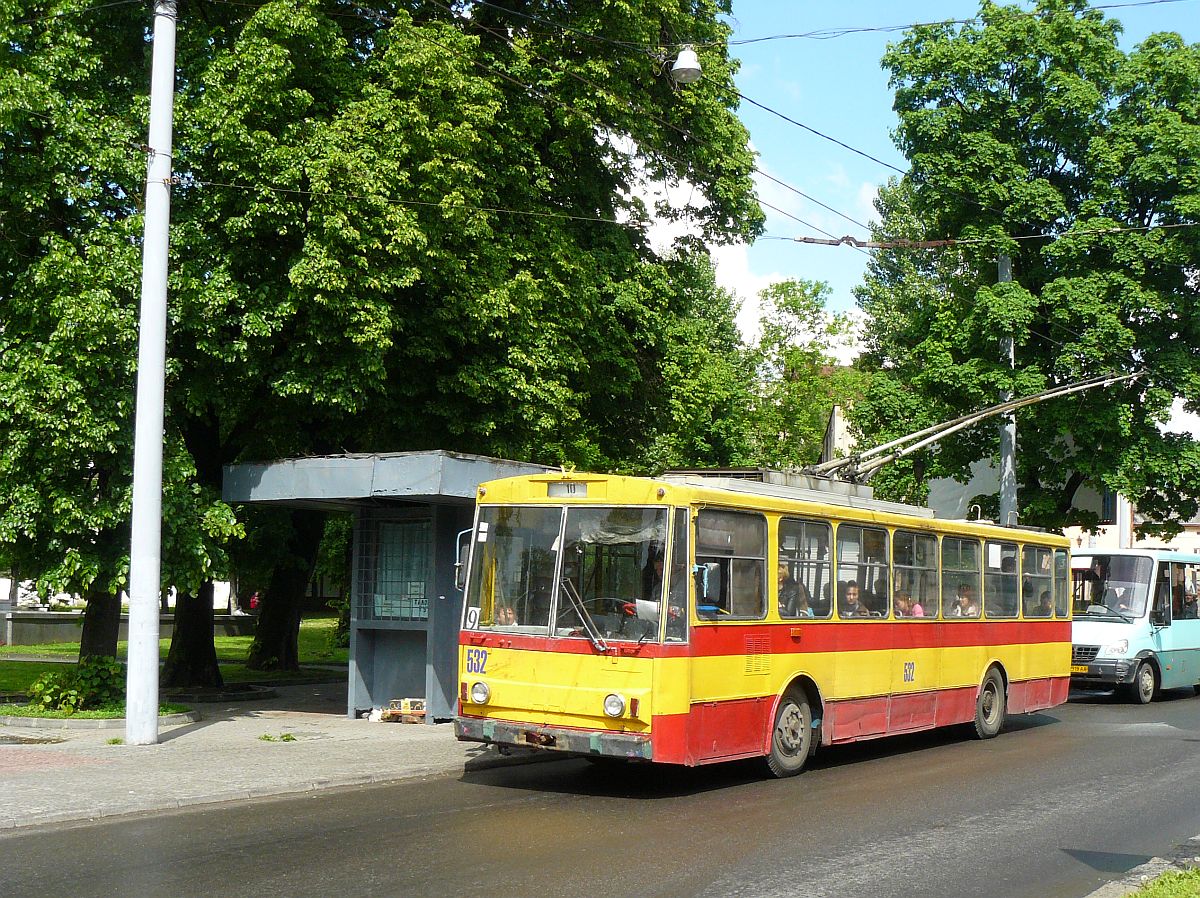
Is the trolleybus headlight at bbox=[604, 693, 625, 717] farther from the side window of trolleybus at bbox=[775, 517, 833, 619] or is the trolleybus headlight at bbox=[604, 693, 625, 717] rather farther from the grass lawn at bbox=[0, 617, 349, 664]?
the grass lawn at bbox=[0, 617, 349, 664]

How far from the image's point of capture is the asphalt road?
26.8ft

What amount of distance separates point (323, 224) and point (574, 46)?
7.01 meters

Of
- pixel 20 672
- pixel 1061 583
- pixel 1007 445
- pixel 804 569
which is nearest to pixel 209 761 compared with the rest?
pixel 804 569

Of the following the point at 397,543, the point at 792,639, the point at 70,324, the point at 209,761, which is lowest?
the point at 209,761

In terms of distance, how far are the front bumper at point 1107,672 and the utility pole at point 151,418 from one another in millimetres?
15209

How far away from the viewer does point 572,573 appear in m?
11.8

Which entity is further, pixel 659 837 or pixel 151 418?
pixel 151 418

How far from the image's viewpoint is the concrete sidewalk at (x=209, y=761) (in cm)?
1083

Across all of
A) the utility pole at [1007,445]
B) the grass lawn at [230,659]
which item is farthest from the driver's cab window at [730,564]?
the utility pole at [1007,445]

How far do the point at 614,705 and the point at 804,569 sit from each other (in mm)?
2929

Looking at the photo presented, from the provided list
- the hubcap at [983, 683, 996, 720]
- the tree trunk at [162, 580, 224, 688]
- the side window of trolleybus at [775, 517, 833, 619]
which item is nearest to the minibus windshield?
the hubcap at [983, 683, 996, 720]

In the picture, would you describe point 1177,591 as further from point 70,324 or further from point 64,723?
point 70,324

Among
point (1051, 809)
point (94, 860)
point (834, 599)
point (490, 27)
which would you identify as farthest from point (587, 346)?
point (94, 860)

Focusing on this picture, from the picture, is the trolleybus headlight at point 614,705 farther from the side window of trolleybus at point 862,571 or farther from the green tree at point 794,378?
the green tree at point 794,378
